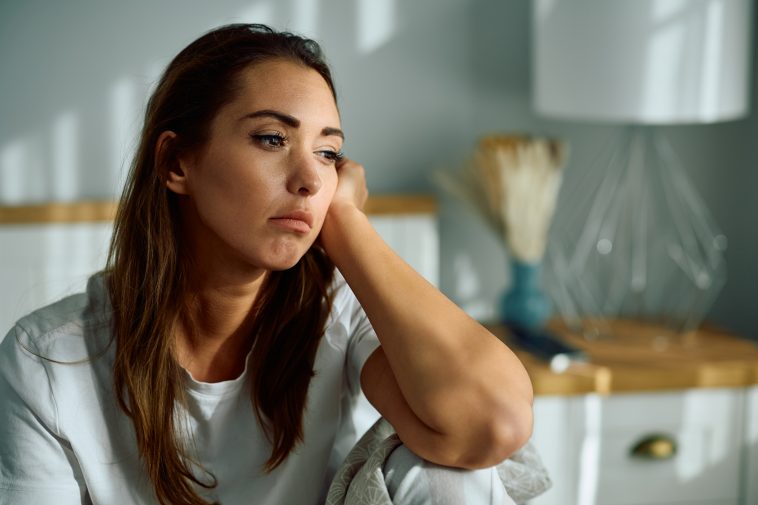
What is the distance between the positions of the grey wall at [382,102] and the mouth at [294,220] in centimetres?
110

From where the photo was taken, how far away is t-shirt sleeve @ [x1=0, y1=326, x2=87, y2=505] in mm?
1154

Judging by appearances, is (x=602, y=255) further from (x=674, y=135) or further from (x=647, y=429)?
(x=647, y=429)

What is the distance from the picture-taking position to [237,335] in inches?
53.2

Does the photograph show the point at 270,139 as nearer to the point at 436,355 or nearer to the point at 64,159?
the point at 436,355

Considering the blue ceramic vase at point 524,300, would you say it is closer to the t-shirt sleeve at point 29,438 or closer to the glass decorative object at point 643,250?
the glass decorative object at point 643,250

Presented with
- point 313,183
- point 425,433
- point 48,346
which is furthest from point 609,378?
point 48,346

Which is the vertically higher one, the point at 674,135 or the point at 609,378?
the point at 674,135

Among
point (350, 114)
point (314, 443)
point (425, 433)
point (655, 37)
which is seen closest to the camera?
point (425, 433)

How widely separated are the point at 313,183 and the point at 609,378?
3.22 ft

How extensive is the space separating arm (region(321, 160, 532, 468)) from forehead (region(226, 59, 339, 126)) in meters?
0.18

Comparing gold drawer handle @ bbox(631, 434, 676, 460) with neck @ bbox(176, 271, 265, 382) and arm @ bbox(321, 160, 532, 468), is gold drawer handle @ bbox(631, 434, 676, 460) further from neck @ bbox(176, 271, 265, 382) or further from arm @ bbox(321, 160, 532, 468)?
neck @ bbox(176, 271, 265, 382)

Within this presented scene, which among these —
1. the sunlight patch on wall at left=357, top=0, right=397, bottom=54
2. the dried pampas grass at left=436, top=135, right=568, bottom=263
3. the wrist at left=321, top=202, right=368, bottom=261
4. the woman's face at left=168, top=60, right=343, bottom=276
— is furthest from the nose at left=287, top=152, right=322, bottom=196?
the sunlight patch on wall at left=357, top=0, right=397, bottom=54

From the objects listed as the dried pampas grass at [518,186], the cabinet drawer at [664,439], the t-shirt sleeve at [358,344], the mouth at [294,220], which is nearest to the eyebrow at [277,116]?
the mouth at [294,220]

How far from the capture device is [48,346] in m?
1.20
